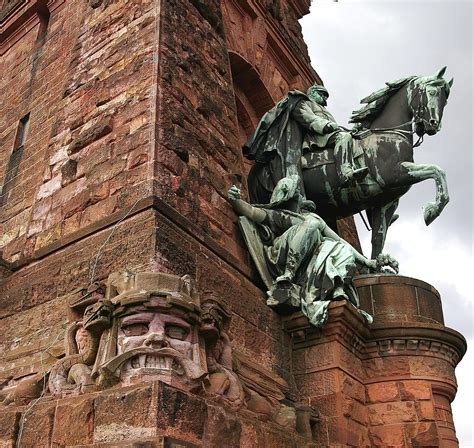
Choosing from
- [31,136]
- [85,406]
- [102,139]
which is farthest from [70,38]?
[85,406]

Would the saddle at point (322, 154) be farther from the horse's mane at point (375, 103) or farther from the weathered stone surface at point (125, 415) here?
the weathered stone surface at point (125, 415)

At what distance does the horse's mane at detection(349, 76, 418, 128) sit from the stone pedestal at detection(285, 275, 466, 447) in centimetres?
247

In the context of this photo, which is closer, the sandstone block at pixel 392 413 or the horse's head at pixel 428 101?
the sandstone block at pixel 392 413

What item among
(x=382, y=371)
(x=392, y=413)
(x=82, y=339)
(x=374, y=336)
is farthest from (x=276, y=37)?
(x=82, y=339)

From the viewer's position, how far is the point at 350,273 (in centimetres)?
636

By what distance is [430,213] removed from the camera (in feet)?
23.3

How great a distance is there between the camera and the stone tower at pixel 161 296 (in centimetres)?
391

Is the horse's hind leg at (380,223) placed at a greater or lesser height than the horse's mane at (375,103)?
lesser

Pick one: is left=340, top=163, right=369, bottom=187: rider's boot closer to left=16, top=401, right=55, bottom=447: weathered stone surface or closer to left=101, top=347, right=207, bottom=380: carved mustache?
left=101, top=347, right=207, bottom=380: carved mustache

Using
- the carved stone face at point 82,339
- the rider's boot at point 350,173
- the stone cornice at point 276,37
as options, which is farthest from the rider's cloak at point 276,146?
the carved stone face at point 82,339

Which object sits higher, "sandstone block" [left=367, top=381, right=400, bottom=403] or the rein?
the rein

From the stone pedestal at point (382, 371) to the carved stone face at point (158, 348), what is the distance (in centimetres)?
198

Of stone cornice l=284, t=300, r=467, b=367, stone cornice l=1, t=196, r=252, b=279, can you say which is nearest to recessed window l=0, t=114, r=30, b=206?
stone cornice l=1, t=196, r=252, b=279

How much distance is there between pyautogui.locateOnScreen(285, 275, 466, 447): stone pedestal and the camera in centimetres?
570
